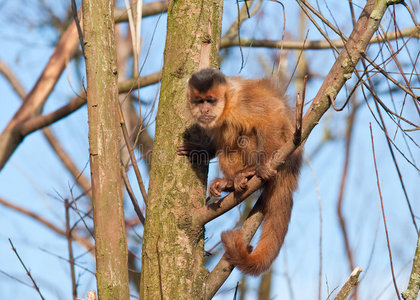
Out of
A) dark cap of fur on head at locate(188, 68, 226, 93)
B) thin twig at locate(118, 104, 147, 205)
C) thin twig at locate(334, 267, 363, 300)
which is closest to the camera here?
thin twig at locate(334, 267, 363, 300)

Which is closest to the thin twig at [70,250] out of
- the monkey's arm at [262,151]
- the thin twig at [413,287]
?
the monkey's arm at [262,151]

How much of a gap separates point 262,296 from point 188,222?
714cm

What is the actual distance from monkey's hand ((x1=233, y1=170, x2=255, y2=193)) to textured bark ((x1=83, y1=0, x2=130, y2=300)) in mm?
1008

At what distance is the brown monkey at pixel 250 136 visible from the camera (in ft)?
13.9

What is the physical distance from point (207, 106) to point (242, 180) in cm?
87

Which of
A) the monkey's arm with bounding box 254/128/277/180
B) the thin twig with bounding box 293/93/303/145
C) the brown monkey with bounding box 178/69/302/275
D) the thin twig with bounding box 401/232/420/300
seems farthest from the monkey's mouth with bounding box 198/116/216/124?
the thin twig with bounding box 401/232/420/300

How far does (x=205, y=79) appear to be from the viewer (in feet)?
13.6

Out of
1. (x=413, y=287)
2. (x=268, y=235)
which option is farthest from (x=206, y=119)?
(x=413, y=287)

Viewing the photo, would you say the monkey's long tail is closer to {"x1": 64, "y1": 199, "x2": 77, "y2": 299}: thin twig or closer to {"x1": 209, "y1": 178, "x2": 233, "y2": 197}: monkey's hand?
{"x1": 209, "y1": 178, "x2": 233, "y2": 197}: monkey's hand

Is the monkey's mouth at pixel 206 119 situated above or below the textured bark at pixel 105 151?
above

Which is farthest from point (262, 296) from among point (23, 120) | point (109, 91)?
point (109, 91)

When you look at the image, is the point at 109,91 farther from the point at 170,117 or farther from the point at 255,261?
the point at 255,261

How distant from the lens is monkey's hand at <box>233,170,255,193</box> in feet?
12.5

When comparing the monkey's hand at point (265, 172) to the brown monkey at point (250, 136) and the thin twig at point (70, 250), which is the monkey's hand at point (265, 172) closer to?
the brown monkey at point (250, 136)
